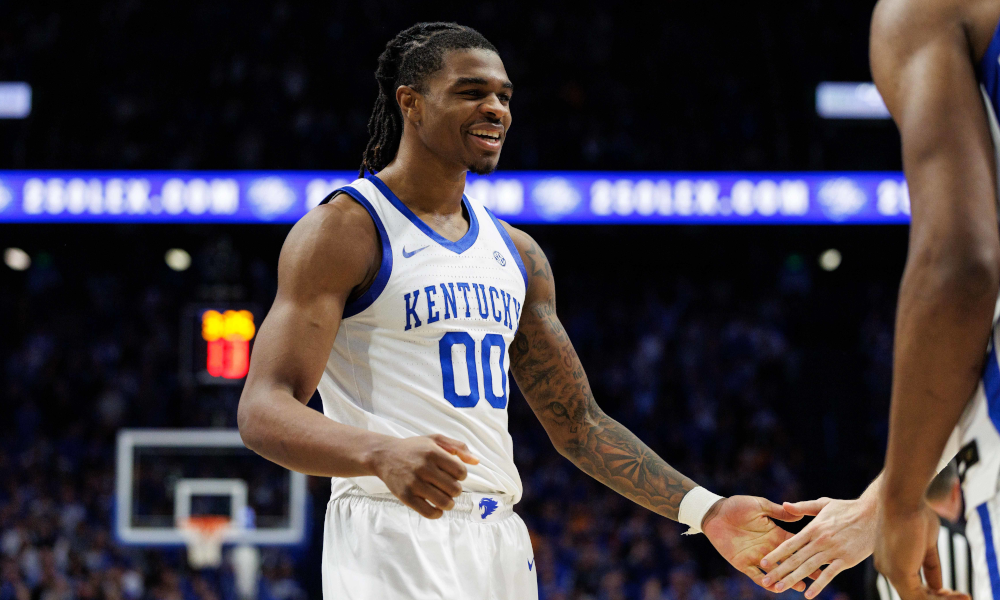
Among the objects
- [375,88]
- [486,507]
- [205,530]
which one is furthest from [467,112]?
[375,88]

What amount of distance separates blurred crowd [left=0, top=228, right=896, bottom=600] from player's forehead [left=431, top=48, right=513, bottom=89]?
8471 millimetres

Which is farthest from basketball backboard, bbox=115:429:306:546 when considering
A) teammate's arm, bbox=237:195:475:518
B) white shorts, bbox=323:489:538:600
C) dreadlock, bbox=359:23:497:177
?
teammate's arm, bbox=237:195:475:518

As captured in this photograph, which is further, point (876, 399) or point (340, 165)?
point (876, 399)

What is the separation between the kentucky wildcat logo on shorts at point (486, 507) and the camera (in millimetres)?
2576

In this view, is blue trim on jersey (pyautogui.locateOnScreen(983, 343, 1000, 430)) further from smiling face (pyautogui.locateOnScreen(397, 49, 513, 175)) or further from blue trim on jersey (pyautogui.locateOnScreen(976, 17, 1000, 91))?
smiling face (pyautogui.locateOnScreen(397, 49, 513, 175))

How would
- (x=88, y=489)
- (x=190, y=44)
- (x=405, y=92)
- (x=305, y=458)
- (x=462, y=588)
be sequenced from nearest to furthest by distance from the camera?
1. (x=305, y=458)
2. (x=462, y=588)
3. (x=405, y=92)
4. (x=88, y=489)
5. (x=190, y=44)

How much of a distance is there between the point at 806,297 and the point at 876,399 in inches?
66.7

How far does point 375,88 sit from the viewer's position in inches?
Answer: 522

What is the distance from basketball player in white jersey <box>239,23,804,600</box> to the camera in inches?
94.8

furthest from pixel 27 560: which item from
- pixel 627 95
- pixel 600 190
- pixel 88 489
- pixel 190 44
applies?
pixel 627 95

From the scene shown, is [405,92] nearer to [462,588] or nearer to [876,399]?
[462,588]

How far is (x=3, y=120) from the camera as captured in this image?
1172 cm

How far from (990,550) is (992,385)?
24cm

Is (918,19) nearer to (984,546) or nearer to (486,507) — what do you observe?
(984,546)
